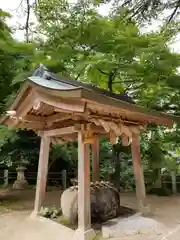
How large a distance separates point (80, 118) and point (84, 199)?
1293 millimetres

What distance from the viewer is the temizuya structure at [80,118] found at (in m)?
3.24

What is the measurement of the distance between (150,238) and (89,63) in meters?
3.67

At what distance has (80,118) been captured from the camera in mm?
3697

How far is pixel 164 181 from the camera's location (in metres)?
7.86

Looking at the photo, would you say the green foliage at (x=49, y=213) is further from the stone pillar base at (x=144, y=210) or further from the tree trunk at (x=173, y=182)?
the tree trunk at (x=173, y=182)

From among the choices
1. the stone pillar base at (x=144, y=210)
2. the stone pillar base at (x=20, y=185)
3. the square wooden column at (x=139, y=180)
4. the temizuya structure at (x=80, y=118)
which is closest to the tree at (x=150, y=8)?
the temizuya structure at (x=80, y=118)

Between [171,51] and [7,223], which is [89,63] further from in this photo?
[7,223]

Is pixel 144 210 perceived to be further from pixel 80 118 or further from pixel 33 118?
pixel 33 118

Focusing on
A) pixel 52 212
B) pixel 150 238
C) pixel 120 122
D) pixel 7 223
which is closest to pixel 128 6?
pixel 120 122

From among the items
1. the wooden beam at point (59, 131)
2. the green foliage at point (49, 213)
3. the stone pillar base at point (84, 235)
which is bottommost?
the stone pillar base at point (84, 235)

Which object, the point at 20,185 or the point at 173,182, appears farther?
the point at 20,185

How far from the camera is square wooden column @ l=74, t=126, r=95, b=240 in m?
3.46

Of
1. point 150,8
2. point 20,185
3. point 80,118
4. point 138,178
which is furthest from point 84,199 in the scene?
point 20,185

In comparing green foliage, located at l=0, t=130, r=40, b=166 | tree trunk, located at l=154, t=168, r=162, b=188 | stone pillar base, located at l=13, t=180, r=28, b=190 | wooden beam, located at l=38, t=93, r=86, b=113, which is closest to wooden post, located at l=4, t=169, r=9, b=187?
stone pillar base, located at l=13, t=180, r=28, b=190
